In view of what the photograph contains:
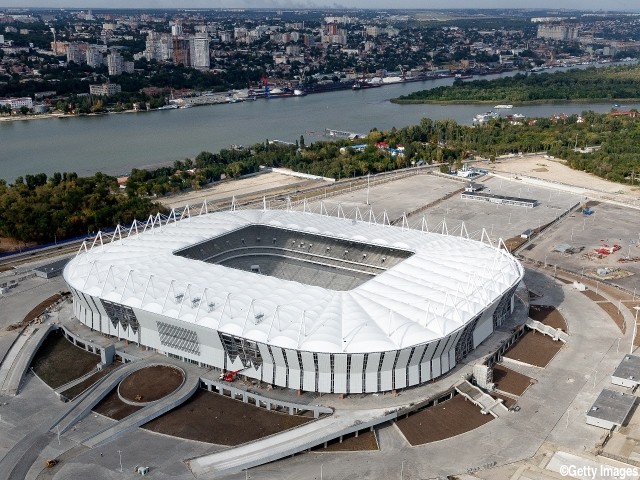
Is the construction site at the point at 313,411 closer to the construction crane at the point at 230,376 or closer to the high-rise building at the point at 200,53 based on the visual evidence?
the construction crane at the point at 230,376

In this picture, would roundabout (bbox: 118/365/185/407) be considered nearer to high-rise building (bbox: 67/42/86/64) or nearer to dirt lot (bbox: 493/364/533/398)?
dirt lot (bbox: 493/364/533/398)

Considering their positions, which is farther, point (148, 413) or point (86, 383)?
point (86, 383)

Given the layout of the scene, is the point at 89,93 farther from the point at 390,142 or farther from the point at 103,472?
the point at 103,472

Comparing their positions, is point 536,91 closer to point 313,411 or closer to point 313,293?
point 313,293

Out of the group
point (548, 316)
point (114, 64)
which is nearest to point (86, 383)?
point (548, 316)

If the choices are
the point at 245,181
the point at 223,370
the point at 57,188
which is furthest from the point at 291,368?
the point at 245,181

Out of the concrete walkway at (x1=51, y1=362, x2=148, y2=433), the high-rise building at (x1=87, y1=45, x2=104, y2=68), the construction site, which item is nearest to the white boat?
the construction site
